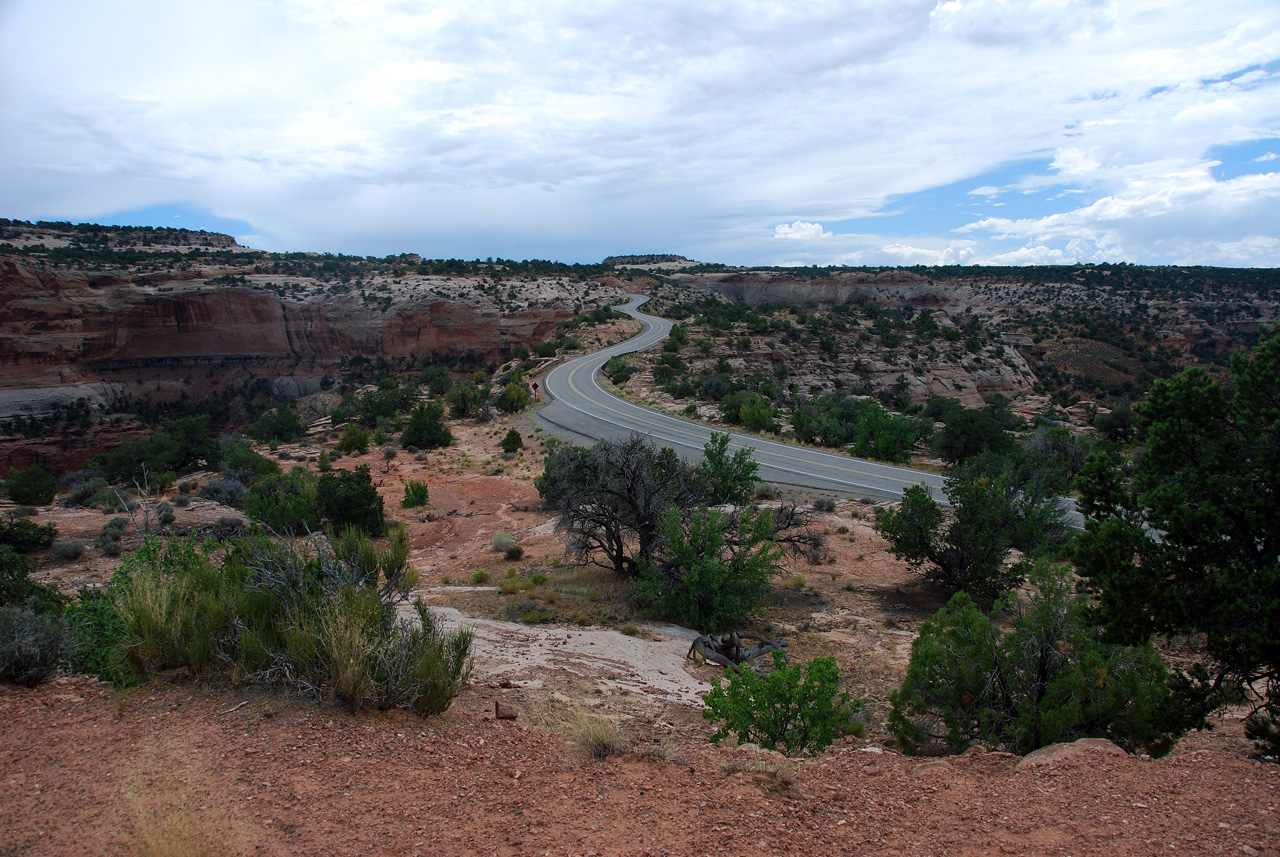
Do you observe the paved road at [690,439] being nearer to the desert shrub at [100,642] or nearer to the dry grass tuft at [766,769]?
the dry grass tuft at [766,769]

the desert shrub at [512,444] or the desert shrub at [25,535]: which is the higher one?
the desert shrub at [25,535]

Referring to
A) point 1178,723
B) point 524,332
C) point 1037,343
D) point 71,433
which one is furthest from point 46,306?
point 1037,343

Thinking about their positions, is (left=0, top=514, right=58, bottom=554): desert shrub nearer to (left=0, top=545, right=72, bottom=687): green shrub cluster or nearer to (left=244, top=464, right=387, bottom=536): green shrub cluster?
(left=244, top=464, right=387, bottom=536): green shrub cluster

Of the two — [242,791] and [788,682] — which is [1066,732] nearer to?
[788,682]

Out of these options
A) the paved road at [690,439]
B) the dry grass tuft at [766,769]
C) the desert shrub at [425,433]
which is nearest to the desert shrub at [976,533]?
the paved road at [690,439]

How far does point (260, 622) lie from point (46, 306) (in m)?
63.9

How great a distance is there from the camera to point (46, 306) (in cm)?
4969

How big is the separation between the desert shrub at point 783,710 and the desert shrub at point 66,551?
1309cm

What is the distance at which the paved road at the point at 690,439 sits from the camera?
75.3 ft

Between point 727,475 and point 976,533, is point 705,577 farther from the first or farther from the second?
point 976,533

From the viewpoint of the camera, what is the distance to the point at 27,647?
200 inches

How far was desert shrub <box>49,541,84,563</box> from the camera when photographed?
38.3 feet

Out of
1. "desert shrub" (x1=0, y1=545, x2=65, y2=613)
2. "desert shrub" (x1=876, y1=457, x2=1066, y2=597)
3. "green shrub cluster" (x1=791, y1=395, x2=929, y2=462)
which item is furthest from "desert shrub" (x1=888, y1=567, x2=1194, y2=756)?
"green shrub cluster" (x1=791, y1=395, x2=929, y2=462)

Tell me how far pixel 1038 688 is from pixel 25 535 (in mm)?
17231
